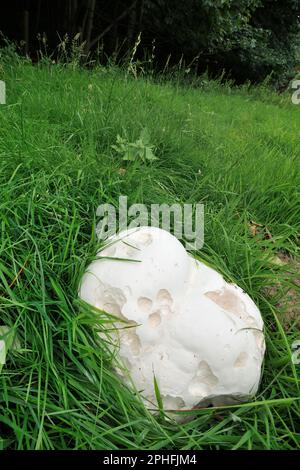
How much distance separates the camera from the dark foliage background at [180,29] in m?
5.43

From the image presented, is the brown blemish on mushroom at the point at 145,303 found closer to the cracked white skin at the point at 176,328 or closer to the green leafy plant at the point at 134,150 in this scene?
the cracked white skin at the point at 176,328

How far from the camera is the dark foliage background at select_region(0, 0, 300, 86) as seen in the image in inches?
214

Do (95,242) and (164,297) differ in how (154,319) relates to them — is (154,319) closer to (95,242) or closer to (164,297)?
(164,297)

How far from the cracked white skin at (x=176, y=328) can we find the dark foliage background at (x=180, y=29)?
4509 mm

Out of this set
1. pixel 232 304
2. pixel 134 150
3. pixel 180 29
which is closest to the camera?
pixel 232 304

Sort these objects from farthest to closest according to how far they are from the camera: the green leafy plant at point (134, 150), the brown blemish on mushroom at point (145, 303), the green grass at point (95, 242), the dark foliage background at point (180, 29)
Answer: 1. the dark foliage background at point (180, 29)
2. the green leafy plant at point (134, 150)
3. the brown blemish on mushroom at point (145, 303)
4. the green grass at point (95, 242)

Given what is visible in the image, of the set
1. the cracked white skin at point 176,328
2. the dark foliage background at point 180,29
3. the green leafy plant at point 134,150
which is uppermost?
the dark foliage background at point 180,29

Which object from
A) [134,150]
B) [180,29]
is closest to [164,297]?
[134,150]

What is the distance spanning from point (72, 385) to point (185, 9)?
5.39m

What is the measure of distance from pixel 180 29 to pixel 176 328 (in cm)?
542

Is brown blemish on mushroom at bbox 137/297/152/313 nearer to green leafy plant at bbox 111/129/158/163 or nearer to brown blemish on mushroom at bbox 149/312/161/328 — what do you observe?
brown blemish on mushroom at bbox 149/312/161/328

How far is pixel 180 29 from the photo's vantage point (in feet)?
18.6

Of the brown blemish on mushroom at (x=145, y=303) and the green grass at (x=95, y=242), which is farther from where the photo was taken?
the brown blemish on mushroom at (x=145, y=303)

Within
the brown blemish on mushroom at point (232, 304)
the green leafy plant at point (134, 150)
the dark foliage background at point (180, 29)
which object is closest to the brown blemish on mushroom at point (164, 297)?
the brown blemish on mushroom at point (232, 304)
